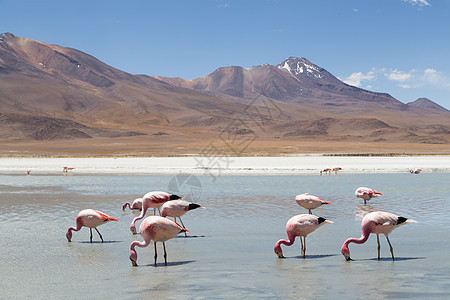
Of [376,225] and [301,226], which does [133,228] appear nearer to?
[301,226]

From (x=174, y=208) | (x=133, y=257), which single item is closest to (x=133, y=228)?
(x=174, y=208)

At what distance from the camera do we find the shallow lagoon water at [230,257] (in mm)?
6703

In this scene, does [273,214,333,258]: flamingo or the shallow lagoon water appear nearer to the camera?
the shallow lagoon water

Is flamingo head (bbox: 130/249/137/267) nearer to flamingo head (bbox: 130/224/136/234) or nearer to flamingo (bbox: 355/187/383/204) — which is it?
flamingo head (bbox: 130/224/136/234)

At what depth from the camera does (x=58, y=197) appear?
18234mm

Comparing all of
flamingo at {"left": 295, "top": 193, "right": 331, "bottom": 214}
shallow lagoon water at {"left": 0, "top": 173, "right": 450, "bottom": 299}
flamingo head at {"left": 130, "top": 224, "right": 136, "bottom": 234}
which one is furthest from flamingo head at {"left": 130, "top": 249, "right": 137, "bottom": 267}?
flamingo at {"left": 295, "top": 193, "right": 331, "bottom": 214}

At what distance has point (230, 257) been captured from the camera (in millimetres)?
8648

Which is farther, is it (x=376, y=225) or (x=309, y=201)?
(x=309, y=201)

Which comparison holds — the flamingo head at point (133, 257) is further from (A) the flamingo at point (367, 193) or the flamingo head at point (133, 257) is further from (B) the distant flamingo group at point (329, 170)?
(B) the distant flamingo group at point (329, 170)

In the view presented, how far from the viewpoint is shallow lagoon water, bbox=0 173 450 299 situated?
6703 millimetres

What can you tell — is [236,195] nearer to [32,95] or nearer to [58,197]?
[58,197]

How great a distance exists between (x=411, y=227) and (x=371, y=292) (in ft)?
17.4

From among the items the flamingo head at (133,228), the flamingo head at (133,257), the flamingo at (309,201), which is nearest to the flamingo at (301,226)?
the flamingo head at (133,257)

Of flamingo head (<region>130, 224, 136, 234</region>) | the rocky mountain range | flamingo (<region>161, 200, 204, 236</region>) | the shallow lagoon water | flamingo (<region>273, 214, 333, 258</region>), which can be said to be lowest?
the shallow lagoon water
